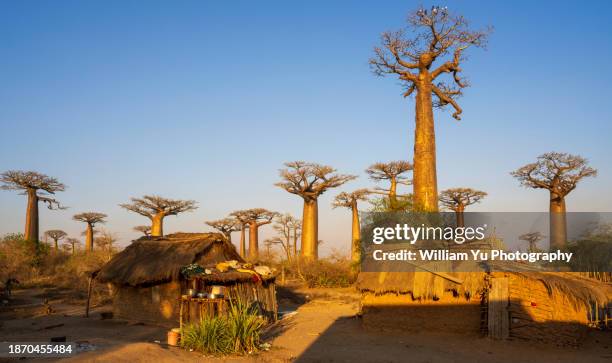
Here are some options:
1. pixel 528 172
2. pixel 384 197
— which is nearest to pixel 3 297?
pixel 384 197

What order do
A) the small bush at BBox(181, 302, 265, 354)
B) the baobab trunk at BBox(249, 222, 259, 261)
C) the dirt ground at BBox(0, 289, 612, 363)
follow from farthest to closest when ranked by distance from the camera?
the baobab trunk at BBox(249, 222, 259, 261) < the small bush at BBox(181, 302, 265, 354) < the dirt ground at BBox(0, 289, 612, 363)

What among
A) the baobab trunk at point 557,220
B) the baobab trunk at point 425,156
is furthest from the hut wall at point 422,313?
the baobab trunk at point 557,220

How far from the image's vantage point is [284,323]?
11.5m

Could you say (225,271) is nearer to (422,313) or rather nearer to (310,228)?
(422,313)

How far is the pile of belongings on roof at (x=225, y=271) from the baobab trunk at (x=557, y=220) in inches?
528

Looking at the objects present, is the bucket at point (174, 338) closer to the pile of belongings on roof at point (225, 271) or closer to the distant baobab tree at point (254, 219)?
the pile of belongings on roof at point (225, 271)

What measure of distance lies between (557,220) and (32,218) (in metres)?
22.6

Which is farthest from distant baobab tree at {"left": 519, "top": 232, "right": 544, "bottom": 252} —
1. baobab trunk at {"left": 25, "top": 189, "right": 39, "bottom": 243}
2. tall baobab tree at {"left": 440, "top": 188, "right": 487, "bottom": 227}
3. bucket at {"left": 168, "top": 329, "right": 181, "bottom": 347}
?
baobab trunk at {"left": 25, "top": 189, "right": 39, "bottom": 243}

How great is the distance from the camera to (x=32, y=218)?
2242 centimetres

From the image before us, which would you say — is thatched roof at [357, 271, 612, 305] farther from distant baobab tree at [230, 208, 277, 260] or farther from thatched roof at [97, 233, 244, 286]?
distant baobab tree at [230, 208, 277, 260]

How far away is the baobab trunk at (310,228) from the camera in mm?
22312

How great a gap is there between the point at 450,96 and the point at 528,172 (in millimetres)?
10600

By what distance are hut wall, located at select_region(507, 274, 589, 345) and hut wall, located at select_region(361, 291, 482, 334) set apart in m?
Result: 0.66

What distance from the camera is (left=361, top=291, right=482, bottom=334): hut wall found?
31.0ft
